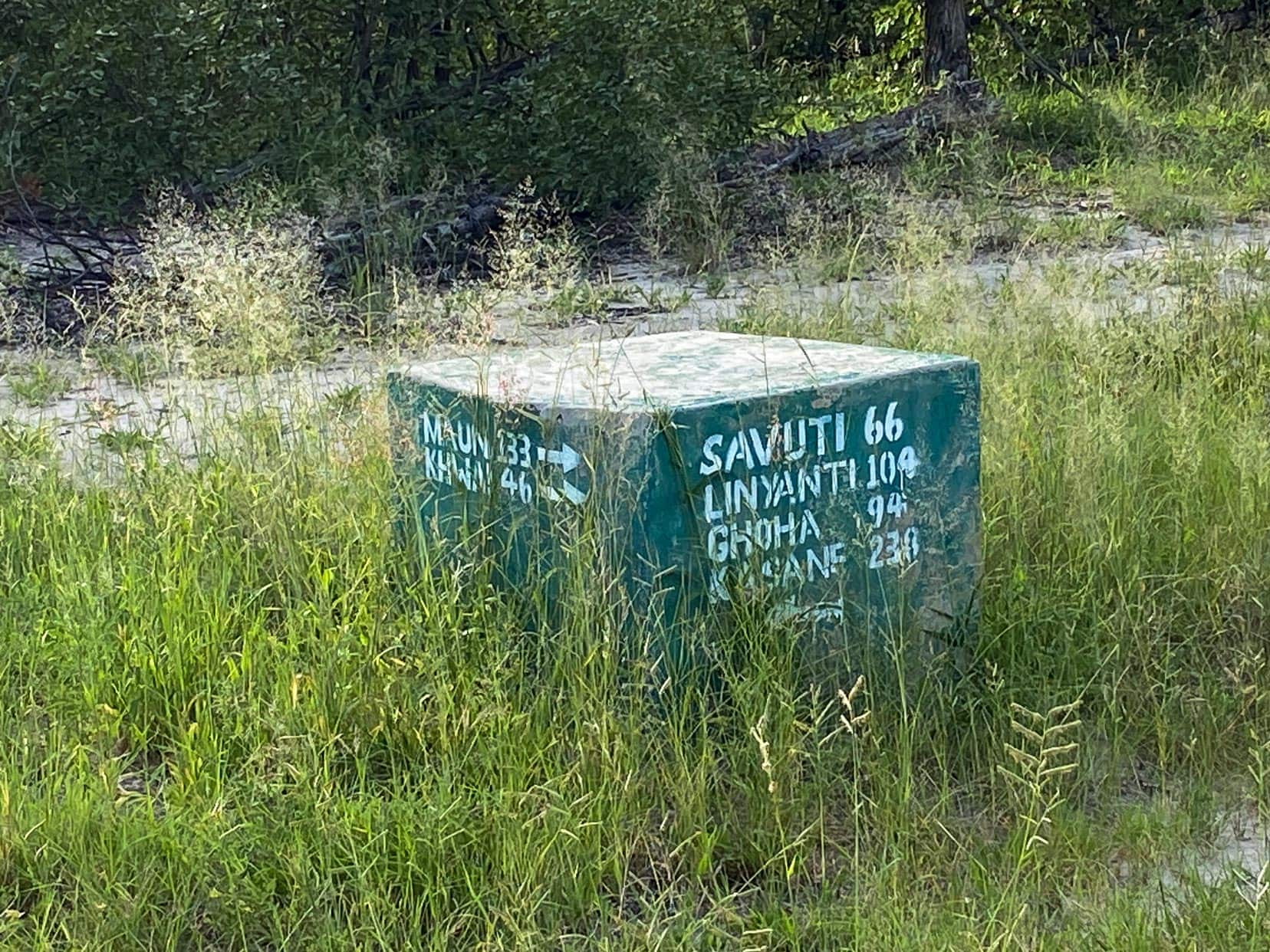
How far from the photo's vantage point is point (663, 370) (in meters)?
3.14

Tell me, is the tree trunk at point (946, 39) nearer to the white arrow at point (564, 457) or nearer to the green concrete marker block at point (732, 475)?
the green concrete marker block at point (732, 475)

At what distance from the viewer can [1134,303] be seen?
6.01 m

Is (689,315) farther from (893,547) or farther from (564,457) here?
(564,457)

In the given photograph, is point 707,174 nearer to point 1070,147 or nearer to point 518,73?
point 518,73

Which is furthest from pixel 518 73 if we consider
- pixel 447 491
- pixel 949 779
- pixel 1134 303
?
pixel 949 779

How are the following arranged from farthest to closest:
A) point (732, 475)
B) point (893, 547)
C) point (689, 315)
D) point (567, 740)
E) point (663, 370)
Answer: point (689, 315), point (663, 370), point (893, 547), point (732, 475), point (567, 740)

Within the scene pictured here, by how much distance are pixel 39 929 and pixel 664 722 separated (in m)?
1.04

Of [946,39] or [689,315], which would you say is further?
[946,39]

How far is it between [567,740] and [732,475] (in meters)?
0.57

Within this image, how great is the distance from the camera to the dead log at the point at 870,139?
9531 millimetres

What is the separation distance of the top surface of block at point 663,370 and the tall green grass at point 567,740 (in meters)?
0.34

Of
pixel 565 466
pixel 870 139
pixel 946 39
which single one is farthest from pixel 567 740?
pixel 946 39

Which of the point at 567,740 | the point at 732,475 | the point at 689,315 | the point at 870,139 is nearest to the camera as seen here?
the point at 567,740

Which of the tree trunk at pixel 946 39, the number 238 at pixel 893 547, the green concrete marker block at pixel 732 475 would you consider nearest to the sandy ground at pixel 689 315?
the green concrete marker block at pixel 732 475
